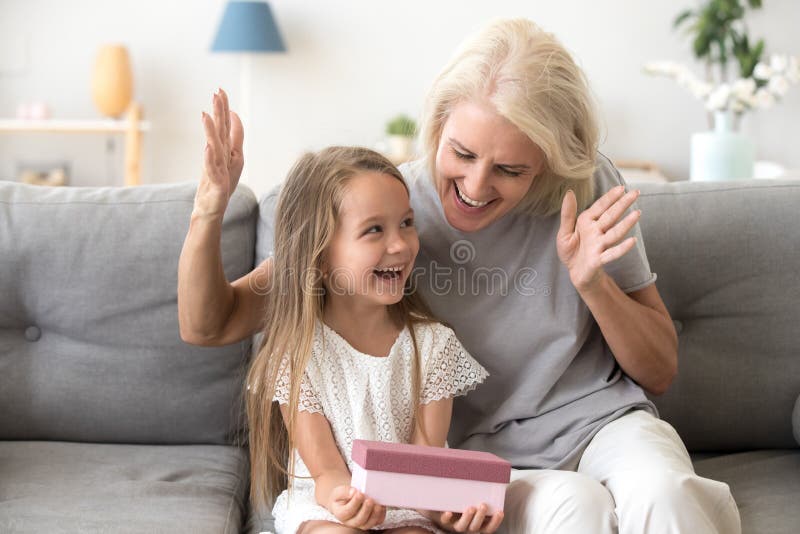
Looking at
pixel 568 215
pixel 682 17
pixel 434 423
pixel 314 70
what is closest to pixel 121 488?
pixel 434 423

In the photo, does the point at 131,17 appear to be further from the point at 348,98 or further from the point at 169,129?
the point at 348,98

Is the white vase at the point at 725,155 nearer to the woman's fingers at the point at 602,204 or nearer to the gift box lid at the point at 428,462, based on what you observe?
the woman's fingers at the point at 602,204

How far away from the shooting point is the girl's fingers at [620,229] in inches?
60.1

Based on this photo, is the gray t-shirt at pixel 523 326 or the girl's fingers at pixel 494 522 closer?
the girl's fingers at pixel 494 522

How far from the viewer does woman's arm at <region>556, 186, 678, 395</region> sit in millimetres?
1554

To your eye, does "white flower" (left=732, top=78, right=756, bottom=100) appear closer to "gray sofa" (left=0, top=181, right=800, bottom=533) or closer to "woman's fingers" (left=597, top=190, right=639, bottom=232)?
"gray sofa" (left=0, top=181, right=800, bottom=533)

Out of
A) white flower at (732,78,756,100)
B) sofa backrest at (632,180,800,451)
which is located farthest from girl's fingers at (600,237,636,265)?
white flower at (732,78,756,100)

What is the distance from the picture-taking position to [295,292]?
1642 mm

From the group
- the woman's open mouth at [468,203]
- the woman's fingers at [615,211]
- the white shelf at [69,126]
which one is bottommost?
the white shelf at [69,126]

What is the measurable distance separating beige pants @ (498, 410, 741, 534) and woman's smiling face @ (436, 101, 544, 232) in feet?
1.44

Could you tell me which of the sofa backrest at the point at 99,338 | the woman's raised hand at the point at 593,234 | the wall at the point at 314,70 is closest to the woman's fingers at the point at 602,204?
the woman's raised hand at the point at 593,234

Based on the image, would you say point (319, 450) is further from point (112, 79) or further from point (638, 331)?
point (112, 79)

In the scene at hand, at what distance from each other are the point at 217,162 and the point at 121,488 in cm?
61

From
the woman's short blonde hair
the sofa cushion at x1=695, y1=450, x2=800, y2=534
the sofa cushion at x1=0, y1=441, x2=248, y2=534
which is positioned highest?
the woman's short blonde hair
